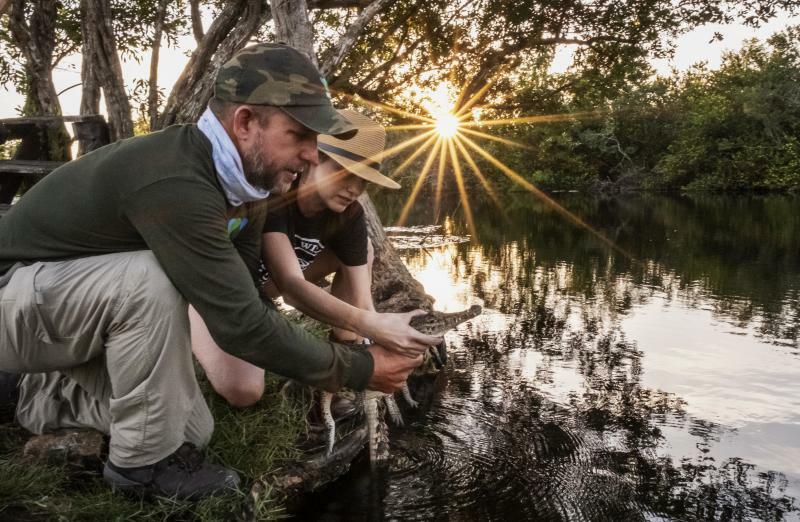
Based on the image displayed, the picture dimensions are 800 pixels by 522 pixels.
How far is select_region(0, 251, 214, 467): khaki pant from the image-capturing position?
2654 millimetres

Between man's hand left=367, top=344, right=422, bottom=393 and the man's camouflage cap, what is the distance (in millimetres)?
1099

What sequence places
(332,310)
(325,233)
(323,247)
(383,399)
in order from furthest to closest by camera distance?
1. (383,399)
2. (323,247)
3. (325,233)
4. (332,310)

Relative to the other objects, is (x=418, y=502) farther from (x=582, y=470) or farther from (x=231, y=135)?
(x=231, y=135)

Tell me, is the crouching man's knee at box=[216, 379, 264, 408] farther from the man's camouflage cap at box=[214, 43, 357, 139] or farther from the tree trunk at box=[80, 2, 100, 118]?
the tree trunk at box=[80, 2, 100, 118]

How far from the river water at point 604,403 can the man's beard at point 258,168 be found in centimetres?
204

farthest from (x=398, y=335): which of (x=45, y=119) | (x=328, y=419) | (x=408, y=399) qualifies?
(x=45, y=119)

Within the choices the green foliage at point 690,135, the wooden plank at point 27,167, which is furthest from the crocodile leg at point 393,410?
the green foliage at point 690,135

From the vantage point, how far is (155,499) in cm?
292

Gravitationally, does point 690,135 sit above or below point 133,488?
above

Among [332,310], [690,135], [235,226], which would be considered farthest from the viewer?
[690,135]

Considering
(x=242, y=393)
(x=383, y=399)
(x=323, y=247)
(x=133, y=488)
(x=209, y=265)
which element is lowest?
(x=383, y=399)

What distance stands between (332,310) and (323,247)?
0.76m

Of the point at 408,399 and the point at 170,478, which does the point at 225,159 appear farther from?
the point at 408,399

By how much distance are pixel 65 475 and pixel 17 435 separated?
50 centimetres
